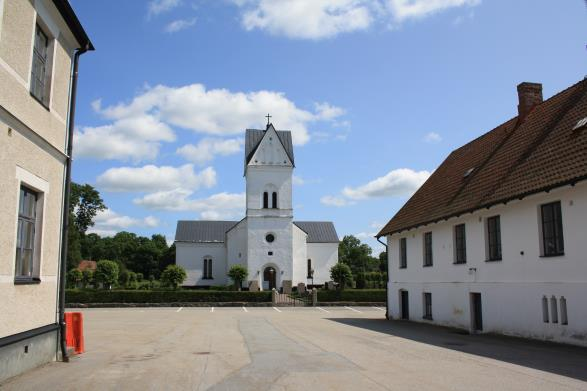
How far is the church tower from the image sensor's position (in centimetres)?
5472

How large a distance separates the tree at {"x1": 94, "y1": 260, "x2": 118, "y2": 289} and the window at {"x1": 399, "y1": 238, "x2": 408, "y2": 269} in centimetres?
3172

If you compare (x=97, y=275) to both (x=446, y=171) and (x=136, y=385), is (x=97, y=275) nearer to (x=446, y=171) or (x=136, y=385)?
(x=446, y=171)

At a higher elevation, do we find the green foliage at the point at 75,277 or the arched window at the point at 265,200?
the arched window at the point at 265,200

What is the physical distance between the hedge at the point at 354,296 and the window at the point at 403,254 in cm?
1598

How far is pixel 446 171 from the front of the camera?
92.6 feet

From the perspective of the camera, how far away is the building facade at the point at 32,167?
9250 mm

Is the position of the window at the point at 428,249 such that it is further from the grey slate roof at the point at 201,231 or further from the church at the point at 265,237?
the grey slate roof at the point at 201,231

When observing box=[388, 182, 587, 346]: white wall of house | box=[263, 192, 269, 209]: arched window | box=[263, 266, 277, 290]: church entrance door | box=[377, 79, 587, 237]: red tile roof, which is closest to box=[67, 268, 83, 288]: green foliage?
box=[263, 266, 277, 290]: church entrance door

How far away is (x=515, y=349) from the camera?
566 inches

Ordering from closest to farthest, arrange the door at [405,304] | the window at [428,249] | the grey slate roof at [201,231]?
the window at [428,249]
the door at [405,304]
the grey slate roof at [201,231]

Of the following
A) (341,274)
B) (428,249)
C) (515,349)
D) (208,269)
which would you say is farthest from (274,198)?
(515,349)

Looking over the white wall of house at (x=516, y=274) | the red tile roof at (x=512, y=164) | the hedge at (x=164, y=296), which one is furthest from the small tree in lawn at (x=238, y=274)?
the white wall of house at (x=516, y=274)

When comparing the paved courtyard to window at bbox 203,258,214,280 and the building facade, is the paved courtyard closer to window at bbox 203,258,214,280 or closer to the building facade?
the building facade

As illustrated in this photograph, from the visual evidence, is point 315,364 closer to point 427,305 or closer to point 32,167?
point 32,167
